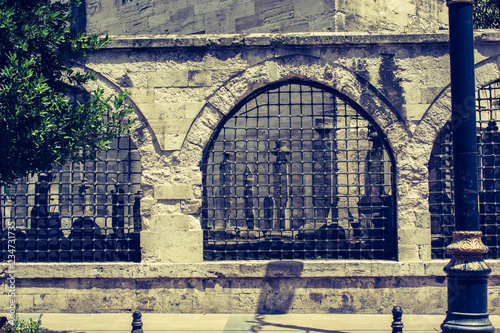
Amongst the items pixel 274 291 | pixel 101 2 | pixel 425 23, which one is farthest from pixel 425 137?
pixel 101 2

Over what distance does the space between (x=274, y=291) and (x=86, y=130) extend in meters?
2.93

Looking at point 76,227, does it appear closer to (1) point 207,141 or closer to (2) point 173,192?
(2) point 173,192

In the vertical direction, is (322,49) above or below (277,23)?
below

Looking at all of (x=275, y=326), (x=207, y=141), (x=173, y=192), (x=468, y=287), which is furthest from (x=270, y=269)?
(x=468, y=287)

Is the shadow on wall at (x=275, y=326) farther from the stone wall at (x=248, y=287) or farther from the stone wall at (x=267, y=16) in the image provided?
the stone wall at (x=267, y=16)

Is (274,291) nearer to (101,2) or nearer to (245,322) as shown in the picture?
(245,322)

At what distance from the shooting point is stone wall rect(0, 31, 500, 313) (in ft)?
19.5

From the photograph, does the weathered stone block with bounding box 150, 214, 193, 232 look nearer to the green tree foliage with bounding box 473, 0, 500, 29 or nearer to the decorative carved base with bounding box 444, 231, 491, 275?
Result: the decorative carved base with bounding box 444, 231, 491, 275

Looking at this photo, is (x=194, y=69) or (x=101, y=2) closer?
(x=194, y=69)

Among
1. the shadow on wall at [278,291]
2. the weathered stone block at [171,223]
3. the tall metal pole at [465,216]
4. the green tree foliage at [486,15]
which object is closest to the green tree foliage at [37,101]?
the weathered stone block at [171,223]

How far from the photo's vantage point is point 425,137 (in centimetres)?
600

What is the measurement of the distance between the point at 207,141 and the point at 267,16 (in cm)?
429

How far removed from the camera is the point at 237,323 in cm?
553

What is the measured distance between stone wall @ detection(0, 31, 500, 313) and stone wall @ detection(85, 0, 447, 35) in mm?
2962
